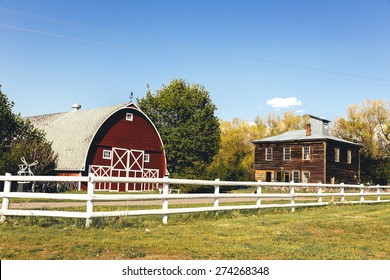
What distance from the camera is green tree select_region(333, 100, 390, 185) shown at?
6028 cm

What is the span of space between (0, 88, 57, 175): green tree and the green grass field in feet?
69.6

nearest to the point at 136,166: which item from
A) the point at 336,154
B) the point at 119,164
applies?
the point at 119,164

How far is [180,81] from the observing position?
179ft

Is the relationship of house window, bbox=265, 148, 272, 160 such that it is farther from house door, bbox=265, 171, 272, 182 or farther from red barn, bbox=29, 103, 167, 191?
red barn, bbox=29, 103, 167, 191

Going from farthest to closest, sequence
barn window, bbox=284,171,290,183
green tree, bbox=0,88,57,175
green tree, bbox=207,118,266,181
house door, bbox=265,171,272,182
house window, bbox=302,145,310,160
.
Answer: green tree, bbox=207,118,266,181 → house door, bbox=265,171,272,182 → barn window, bbox=284,171,290,183 → house window, bbox=302,145,310,160 → green tree, bbox=0,88,57,175

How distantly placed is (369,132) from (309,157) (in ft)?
59.9

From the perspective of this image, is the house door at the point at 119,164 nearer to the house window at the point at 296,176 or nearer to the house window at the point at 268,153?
the house window at the point at 268,153

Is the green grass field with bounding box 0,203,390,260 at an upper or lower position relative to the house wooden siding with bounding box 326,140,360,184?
lower

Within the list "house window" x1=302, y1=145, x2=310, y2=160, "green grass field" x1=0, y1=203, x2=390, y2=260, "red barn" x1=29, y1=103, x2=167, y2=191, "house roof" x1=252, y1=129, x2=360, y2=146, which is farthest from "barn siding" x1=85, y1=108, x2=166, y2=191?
"green grass field" x1=0, y1=203, x2=390, y2=260

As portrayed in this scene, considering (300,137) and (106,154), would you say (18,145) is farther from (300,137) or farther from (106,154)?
(300,137)

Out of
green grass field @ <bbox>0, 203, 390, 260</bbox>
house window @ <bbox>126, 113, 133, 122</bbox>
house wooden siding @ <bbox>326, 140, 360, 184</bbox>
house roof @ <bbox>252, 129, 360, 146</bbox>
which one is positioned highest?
house window @ <bbox>126, 113, 133, 122</bbox>

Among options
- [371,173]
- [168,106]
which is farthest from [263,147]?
[371,173]

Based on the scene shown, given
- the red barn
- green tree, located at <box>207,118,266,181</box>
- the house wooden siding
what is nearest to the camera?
the red barn

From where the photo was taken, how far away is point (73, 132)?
3981 cm
